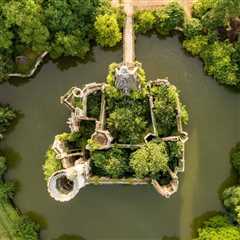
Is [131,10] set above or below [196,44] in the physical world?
above

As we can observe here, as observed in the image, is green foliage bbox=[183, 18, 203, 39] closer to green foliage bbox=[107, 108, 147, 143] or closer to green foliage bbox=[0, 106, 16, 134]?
green foliage bbox=[107, 108, 147, 143]

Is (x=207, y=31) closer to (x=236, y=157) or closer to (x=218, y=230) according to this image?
(x=236, y=157)

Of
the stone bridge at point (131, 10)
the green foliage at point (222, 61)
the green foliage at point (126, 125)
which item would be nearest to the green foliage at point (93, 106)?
the green foliage at point (126, 125)

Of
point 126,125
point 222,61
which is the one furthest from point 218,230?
point 222,61

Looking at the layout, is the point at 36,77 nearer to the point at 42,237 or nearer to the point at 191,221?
the point at 42,237

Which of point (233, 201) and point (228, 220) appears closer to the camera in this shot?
point (233, 201)

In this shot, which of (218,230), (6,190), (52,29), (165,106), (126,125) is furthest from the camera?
(6,190)
